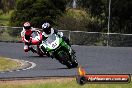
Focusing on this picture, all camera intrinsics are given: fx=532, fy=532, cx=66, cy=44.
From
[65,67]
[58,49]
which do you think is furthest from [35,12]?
[58,49]

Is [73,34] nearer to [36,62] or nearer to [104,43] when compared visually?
[104,43]

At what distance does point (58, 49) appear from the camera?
1359 centimetres

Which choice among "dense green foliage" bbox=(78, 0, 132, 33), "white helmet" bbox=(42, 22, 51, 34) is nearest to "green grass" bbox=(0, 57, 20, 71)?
"white helmet" bbox=(42, 22, 51, 34)

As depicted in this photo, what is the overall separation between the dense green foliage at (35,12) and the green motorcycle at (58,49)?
33.3 m

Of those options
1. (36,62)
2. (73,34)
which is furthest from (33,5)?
(36,62)

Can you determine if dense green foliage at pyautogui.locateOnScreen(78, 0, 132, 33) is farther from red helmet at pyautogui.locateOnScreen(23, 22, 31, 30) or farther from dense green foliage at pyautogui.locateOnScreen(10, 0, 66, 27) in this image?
red helmet at pyautogui.locateOnScreen(23, 22, 31, 30)

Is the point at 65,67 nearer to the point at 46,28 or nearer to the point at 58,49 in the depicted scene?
the point at 58,49

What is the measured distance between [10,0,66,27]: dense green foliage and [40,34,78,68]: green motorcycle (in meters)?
33.3

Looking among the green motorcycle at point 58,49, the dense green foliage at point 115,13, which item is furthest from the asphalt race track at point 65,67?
the dense green foliage at point 115,13

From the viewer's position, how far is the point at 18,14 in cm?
4891

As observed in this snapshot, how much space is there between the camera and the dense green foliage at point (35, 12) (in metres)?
47.8

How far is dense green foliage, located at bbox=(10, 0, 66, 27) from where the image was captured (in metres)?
47.8

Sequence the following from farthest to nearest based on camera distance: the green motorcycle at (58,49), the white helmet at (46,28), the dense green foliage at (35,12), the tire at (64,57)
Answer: the dense green foliage at (35,12) → the tire at (64,57) → the green motorcycle at (58,49) → the white helmet at (46,28)

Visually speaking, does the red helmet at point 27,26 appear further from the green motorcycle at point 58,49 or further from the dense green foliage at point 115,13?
the dense green foliage at point 115,13
